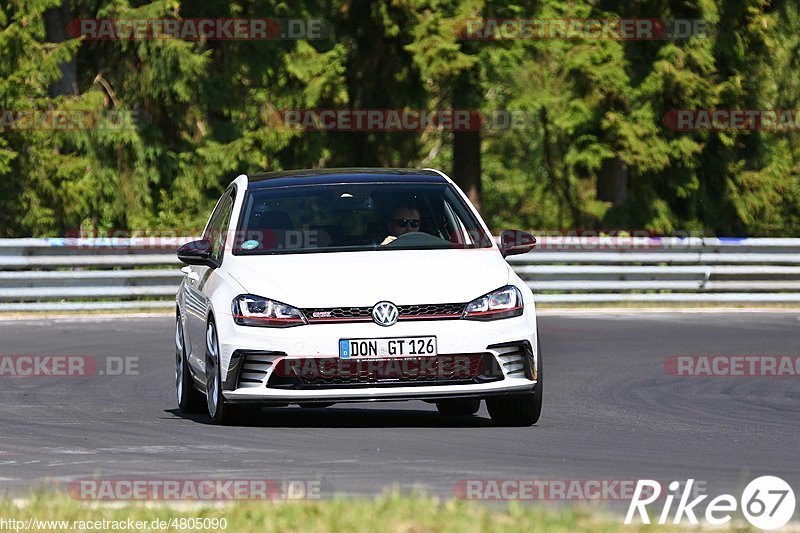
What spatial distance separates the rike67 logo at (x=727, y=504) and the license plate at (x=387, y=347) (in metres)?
2.40

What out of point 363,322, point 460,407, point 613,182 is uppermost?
point 363,322

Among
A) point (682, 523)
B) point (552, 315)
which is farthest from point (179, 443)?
point (552, 315)

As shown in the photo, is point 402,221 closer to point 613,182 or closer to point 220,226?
point 220,226

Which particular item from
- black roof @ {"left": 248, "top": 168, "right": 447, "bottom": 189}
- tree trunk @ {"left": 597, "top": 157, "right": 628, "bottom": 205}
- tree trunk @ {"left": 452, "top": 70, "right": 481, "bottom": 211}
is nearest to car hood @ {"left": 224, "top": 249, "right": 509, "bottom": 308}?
black roof @ {"left": 248, "top": 168, "right": 447, "bottom": 189}

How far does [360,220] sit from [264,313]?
4.69ft

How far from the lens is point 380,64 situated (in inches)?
1398

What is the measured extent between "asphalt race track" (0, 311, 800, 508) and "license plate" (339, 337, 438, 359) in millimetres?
480

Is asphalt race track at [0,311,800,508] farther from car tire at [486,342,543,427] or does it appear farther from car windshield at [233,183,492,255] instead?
car windshield at [233,183,492,255]

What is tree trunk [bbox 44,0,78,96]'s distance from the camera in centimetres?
3180

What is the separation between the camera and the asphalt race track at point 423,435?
851cm

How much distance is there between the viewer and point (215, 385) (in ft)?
35.5

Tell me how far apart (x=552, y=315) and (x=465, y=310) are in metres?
13.5

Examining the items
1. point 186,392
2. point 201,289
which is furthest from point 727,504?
point 186,392

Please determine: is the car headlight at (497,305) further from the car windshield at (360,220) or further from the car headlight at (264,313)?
the car headlight at (264,313)
